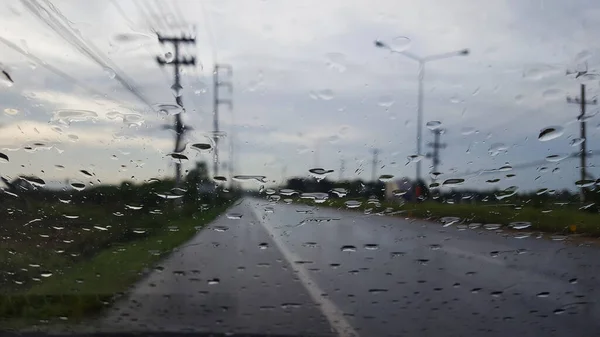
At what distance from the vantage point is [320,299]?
29.5 ft

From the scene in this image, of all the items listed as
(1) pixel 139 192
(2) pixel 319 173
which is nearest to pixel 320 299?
(2) pixel 319 173

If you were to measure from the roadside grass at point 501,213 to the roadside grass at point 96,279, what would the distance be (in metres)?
2.33

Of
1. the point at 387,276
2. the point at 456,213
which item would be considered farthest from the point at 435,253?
the point at 387,276

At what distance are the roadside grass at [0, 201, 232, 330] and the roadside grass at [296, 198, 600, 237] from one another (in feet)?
7.63

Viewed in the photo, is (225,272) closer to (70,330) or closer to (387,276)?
(387,276)

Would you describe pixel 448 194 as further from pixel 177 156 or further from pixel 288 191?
pixel 177 156

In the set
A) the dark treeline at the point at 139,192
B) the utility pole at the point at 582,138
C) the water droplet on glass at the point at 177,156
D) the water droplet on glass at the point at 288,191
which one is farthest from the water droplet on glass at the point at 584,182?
the water droplet on glass at the point at 177,156

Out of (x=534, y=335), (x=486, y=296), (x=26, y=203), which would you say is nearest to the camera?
(x=534, y=335)

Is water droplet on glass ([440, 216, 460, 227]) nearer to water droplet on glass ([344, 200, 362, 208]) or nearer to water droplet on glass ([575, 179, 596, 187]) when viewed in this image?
water droplet on glass ([344, 200, 362, 208])

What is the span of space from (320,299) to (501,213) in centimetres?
497

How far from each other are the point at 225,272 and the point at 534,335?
4.92 metres

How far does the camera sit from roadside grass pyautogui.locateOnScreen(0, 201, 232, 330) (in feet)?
25.7

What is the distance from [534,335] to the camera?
7.03 metres

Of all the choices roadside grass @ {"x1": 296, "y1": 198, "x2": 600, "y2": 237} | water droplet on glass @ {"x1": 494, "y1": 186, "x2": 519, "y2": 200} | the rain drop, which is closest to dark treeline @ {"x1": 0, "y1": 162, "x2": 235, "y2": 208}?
roadside grass @ {"x1": 296, "y1": 198, "x2": 600, "y2": 237}
